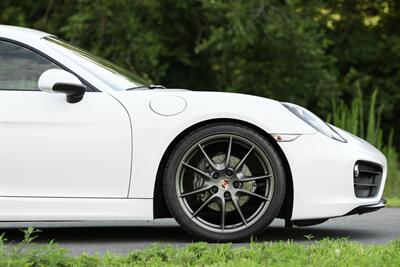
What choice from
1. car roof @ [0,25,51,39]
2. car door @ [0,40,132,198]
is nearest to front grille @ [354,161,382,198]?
car door @ [0,40,132,198]

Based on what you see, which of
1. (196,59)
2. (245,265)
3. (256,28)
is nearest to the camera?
(245,265)

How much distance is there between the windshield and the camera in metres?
6.61

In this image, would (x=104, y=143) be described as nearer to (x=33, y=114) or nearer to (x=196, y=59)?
(x=33, y=114)

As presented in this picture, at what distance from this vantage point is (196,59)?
2138cm

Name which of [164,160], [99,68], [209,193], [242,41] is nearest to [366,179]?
[209,193]

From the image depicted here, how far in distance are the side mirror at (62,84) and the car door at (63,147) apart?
0.05m

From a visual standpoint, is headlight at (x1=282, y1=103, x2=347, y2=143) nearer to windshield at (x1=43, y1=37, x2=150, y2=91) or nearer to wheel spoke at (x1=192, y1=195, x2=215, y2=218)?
wheel spoke at (x1=192, y1=195, x2=215, y2=218)

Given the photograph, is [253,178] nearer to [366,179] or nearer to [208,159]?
[208,159]

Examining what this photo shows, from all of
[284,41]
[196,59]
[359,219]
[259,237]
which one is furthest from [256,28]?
[259,237]

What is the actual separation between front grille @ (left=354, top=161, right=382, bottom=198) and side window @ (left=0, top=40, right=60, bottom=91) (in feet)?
7.10

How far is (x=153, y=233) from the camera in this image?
7.14 metres

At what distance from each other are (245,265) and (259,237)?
1736 mm

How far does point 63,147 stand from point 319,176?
1681 millimetres

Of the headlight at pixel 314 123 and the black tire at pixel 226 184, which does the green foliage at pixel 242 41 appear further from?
the black tire at pixel 226 184
